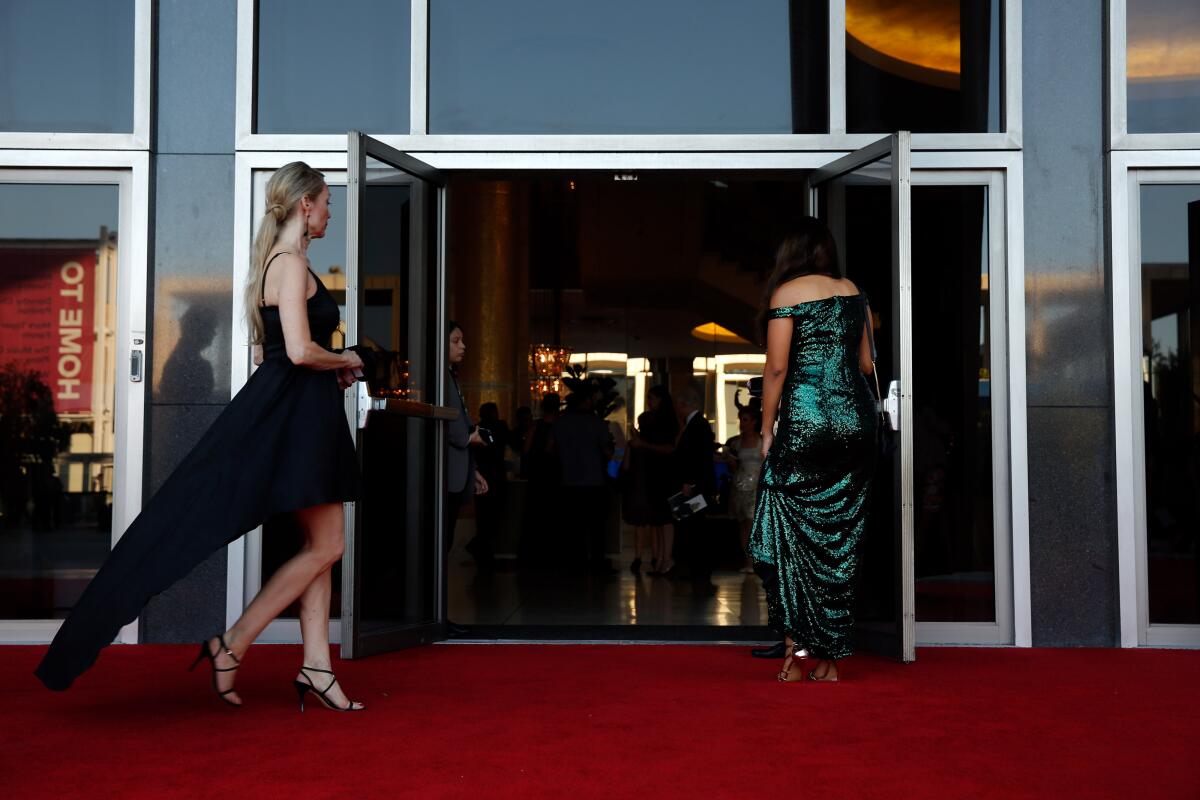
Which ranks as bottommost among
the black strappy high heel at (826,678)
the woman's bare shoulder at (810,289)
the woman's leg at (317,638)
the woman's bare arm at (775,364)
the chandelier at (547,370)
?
the black strappy high heel at (826,678)

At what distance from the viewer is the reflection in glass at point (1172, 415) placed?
5652 millimetres

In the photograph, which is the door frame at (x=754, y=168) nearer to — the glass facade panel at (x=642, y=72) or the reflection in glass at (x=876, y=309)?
the glass facade panel at (x=642, y=72)

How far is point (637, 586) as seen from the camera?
365 inches

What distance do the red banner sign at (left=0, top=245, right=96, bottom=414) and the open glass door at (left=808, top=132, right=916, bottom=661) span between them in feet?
11.1

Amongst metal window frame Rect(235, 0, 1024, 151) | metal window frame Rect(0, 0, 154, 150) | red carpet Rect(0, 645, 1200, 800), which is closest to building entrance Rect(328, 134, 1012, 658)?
metal window frame Rect(235, 0, 1024, 151)

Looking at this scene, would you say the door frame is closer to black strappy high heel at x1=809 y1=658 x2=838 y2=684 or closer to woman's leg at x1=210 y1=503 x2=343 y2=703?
black strappy high heel at x1=809 y1=658 x2=838 y2=684

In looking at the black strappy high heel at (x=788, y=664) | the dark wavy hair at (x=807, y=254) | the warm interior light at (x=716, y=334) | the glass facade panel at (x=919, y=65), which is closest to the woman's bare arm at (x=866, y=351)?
the dark wavy hair at (x=807, y=254)

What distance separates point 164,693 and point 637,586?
5.26 metres

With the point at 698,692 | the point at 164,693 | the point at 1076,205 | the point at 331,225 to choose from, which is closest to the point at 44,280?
the point at 331,225

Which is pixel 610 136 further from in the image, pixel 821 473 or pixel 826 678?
pixel 826 678

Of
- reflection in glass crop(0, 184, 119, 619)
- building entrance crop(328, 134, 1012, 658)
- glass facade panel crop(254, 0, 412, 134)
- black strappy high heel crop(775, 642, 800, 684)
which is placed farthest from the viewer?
glass facade panel crop(254, 0, 412, 134)

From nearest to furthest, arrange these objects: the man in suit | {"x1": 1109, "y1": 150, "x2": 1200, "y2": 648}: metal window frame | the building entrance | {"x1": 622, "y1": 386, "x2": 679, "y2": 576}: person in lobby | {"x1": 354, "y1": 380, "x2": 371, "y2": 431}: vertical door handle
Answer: {"x1": 354, "y1": 380, "x2": 371, "y2": 431}: vertical door handle → the building entrance → {"x1": 1109, "y1": 150, "x2": 1200, "y2": 648}: metal window frame → the man in suit → {"x1": 622, "y1": 386, "x2": 679, "y2": 576}: person in lobby

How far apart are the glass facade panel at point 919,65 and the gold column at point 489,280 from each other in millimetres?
8239

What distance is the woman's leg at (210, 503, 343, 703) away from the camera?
391 cm
